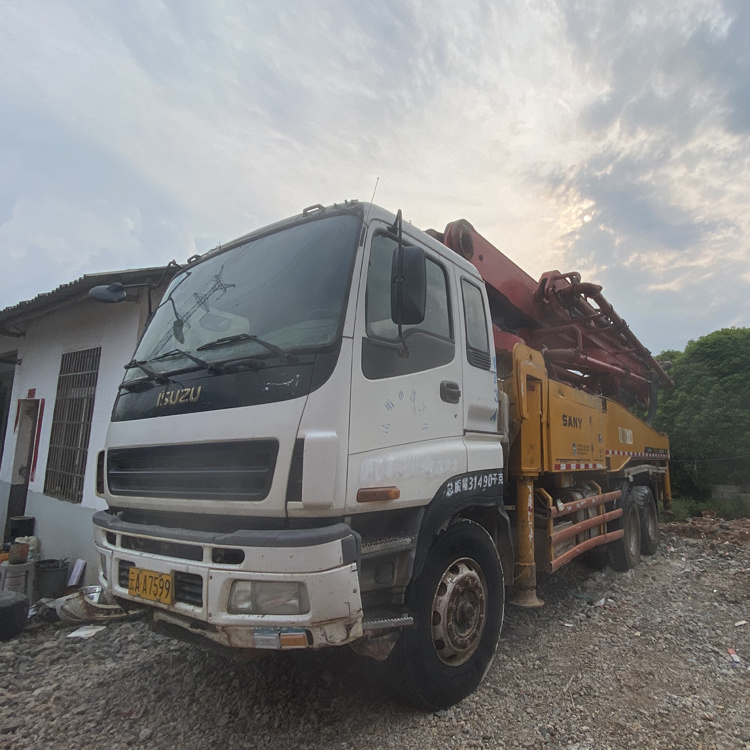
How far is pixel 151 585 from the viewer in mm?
2322

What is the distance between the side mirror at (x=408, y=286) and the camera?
243 centimetres

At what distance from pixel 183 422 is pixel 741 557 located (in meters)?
7.20

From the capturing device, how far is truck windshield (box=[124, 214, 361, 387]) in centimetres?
238

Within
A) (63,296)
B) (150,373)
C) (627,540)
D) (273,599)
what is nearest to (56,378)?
(63,296)

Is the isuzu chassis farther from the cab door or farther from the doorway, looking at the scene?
the doorway

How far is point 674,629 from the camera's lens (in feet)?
13.1

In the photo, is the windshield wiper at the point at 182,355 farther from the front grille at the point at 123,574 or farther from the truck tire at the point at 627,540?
the truck tire at the point at 627,540

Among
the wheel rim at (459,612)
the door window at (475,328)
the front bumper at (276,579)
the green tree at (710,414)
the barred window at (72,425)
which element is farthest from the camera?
the green tree at (710,414)

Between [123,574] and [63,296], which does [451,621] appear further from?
[63,296]

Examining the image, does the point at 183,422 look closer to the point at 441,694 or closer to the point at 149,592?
the point at 149,592

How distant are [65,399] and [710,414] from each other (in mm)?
12468

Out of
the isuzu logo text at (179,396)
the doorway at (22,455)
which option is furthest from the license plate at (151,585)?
the doorway at (22,455)

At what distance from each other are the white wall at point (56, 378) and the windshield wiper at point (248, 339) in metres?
3.86

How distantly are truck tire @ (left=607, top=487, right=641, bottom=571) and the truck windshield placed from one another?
4.57 m
